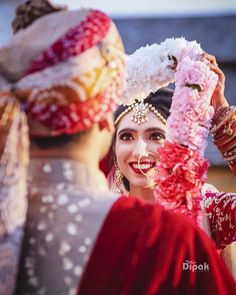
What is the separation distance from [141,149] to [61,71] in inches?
52.7

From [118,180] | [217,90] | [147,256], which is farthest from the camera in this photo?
[118,180]

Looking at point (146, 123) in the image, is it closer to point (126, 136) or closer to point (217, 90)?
point (126, 136)

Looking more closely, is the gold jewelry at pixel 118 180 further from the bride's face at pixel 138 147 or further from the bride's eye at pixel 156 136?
the bride's eye at pixel 156 136

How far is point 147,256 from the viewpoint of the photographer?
1.18m

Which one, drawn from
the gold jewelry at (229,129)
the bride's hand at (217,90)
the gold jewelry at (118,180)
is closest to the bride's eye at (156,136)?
the gold jewelry at (118,180)

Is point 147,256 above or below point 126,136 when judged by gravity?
below

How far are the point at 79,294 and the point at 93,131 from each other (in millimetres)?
318

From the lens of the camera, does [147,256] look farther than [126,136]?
No

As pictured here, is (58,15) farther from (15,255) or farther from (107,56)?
(15,255)

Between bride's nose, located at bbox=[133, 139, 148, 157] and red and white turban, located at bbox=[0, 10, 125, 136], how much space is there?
1.27 metres

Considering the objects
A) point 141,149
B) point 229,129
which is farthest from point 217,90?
point 141,149

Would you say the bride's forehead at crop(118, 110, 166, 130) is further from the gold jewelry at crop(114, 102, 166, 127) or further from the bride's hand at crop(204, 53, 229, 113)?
the bride's hand at crop(204, 53, 229, 113)

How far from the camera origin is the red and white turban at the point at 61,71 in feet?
3.89

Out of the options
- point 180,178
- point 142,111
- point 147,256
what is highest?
point 142,111
